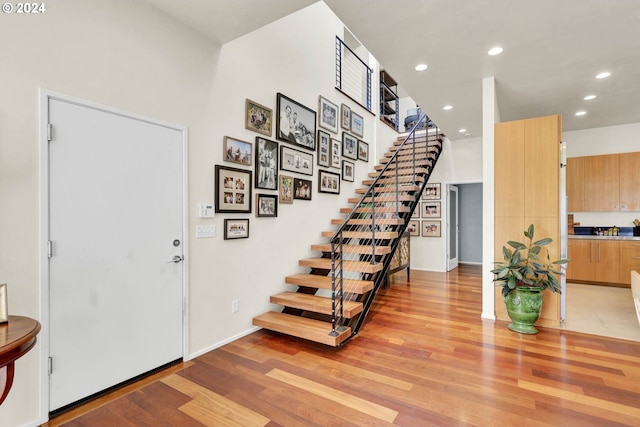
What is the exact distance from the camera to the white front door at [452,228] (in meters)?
7.59

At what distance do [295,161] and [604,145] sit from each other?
634 centimetres

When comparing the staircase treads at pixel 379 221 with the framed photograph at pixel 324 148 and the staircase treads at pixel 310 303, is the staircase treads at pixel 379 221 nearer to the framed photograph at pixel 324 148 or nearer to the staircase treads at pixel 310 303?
the framed photograph at pixel 324 148

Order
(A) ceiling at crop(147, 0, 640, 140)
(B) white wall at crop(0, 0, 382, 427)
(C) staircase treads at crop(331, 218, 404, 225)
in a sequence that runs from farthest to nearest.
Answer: (C) staircase treads at crop(331, 218, 404, 225)
(A) ceiling at crop(147, 0, 640, 140)
(B) white wall at crop(0, 0, 382, 427)

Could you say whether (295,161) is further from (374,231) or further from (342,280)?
(342,280)

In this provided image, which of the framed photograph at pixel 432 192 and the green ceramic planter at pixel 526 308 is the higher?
the framed photograph at pixel 432 192

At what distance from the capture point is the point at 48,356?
2.04 m

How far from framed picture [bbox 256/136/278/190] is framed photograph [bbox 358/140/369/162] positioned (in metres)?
2.47

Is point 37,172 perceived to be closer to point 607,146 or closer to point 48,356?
point 48,356

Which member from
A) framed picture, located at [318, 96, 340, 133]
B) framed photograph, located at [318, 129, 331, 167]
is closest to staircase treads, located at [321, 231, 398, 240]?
framed photograph, located at [318, 129, 331, 167]

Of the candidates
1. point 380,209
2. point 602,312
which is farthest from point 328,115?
point 602,312

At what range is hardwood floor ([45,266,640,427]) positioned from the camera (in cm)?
205

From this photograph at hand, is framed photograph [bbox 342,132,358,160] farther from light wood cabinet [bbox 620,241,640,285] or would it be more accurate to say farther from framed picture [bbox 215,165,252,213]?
light wood cabinet [bbox 620,241,640,285]

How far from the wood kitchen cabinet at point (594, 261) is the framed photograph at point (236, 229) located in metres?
6.08

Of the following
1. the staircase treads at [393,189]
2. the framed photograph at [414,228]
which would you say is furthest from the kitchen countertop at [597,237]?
the staircase treads at [393,189]
